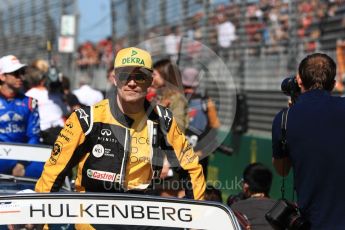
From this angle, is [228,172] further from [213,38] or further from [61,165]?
[61,165]

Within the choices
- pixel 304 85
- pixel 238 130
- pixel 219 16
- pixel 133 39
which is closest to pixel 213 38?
pixel 219 16

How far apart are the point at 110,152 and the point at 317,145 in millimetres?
1326

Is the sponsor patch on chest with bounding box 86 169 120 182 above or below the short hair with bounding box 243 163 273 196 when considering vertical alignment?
above

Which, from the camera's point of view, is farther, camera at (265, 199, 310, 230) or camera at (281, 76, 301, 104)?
camera at (281, 76, 301, 104)

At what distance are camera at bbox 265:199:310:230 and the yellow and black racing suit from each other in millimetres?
595

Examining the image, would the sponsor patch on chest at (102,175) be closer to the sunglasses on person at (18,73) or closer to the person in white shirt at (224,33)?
the sunglasses on person at (18,73)

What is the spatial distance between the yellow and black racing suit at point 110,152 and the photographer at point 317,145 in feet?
2.39

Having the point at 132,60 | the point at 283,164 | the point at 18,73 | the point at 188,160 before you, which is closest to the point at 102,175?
the point at 188,160

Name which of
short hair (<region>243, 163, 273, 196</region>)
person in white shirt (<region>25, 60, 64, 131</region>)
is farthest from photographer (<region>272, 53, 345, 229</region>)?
person in white shirt (<region>25, 60, 64, 131</region>)

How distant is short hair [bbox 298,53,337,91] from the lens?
17.3ft

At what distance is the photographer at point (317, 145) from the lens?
507 cm

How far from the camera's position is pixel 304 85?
211 inches

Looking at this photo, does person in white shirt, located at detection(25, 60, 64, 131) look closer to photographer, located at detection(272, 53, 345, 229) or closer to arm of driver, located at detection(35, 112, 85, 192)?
arm of driver, located at detection(35, 112, 85, 192)

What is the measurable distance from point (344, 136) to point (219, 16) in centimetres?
1228
